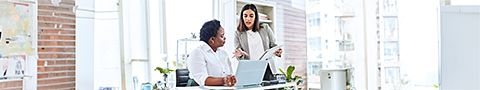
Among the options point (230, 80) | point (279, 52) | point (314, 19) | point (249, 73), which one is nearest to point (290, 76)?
point (279, 52)

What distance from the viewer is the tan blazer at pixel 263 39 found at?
4699mm

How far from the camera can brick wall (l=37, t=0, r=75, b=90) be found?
126 inches

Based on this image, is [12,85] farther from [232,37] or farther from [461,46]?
[461,46]

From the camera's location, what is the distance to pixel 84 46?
3418mm

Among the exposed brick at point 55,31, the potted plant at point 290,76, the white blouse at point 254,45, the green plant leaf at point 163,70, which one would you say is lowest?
the potted plant at point 290,76

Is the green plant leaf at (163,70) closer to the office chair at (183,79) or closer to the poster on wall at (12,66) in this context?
the office chair at (183,79)

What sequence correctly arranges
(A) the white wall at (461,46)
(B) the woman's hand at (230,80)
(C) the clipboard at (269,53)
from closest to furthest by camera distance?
(A) the white wall at (461,46) < (B) the woman's hand at (230,80) < (C) the clipboard at (269,53)

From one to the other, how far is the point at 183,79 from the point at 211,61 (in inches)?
12.1

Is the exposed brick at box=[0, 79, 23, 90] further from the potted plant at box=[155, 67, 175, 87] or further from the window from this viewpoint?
the window

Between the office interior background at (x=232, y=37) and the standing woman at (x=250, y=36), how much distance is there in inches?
4.1

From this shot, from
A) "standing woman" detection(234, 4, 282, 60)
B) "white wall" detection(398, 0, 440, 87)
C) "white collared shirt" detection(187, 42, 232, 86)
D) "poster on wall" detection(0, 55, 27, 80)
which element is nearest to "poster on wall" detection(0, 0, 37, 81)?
"poster on wall" detection(0, 55, 27, 80)

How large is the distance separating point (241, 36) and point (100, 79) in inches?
64.0

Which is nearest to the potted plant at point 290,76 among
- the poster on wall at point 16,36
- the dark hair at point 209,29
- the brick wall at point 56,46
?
the dark hair at point 209,29

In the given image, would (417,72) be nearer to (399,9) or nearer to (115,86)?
(399,9)
